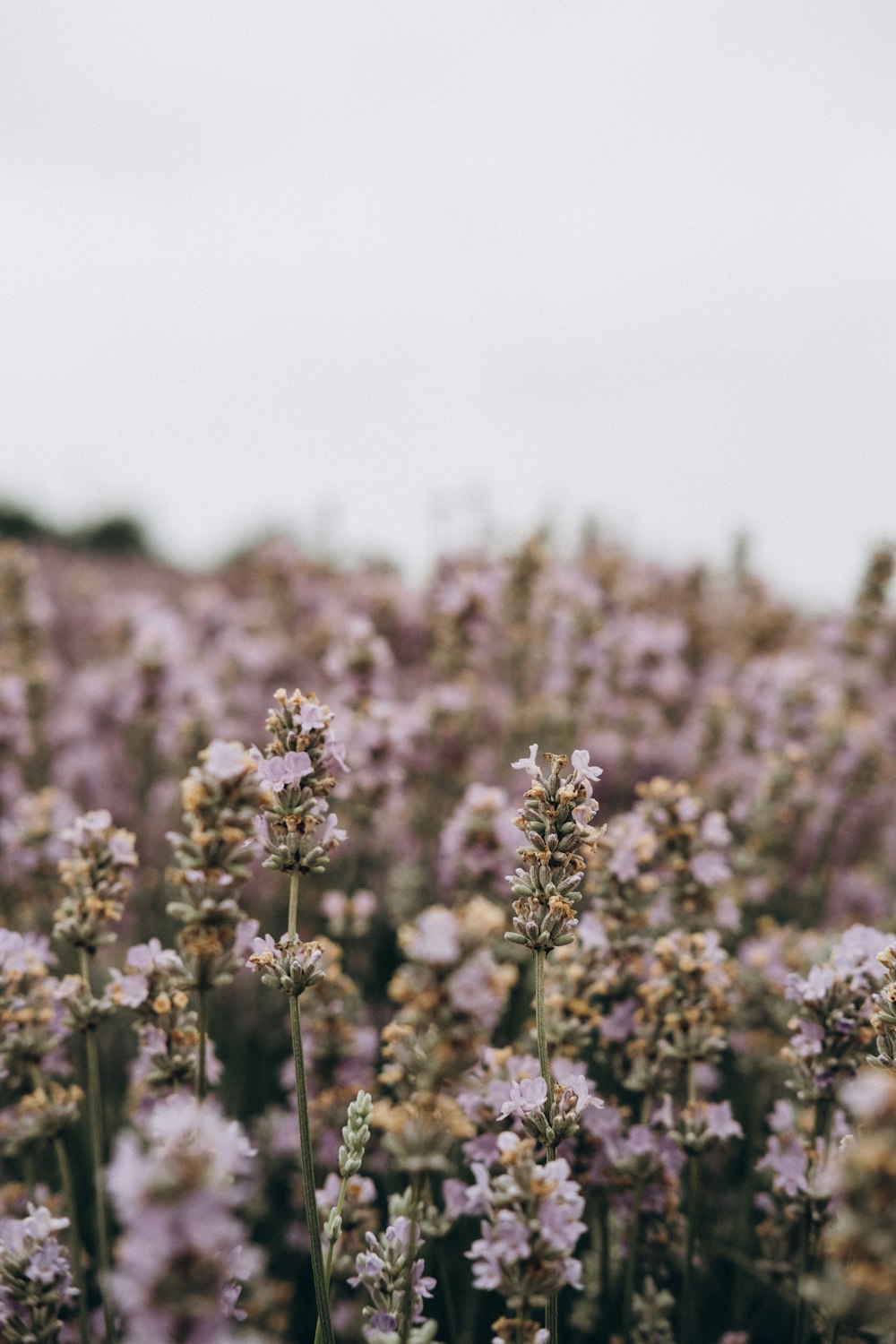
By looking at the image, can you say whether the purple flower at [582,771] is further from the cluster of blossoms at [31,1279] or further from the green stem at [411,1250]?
the cluster of blossoms at [31,1279]

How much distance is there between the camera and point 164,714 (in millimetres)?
4527

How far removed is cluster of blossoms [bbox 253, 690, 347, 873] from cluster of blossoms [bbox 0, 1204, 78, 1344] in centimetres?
84

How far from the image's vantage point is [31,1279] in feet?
5.69

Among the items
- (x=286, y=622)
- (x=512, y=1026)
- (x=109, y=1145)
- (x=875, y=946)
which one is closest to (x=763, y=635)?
(x=286, y=622)

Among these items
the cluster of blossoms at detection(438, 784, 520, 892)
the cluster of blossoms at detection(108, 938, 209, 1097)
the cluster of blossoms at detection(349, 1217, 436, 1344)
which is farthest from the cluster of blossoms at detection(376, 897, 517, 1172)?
the cluster of blossoms at detection(438, 784, 520, 892)

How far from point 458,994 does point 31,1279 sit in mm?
1214

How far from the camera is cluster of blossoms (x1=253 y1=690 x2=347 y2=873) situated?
5.41ft

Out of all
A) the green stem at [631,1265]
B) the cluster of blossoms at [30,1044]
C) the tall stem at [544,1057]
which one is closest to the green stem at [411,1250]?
the tall stem at [544,1057]

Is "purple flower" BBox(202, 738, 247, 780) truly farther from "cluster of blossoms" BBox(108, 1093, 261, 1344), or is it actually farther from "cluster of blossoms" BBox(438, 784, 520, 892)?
"cluster of blossoms" BBox(438, 784, 520, 892)

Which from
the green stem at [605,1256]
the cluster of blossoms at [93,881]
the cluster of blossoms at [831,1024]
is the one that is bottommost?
the green stem at [605,1256]

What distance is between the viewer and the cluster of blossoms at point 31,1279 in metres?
1.72

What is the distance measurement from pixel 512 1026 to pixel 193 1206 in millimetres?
2412

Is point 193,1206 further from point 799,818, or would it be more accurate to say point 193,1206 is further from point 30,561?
point 30,561

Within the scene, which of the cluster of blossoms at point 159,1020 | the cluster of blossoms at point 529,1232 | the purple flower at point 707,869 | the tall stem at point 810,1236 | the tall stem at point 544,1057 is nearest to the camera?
the cluster of blossoms at point 529,1232
